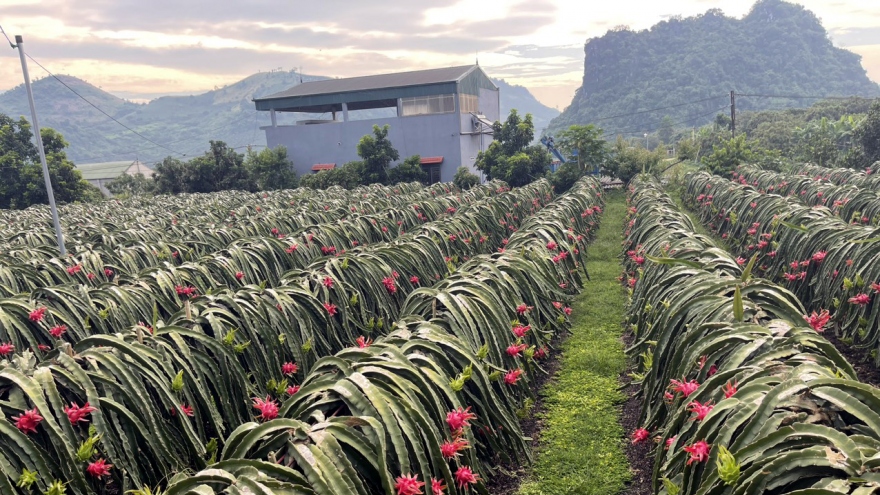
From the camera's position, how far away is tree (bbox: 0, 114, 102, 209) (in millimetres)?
26438

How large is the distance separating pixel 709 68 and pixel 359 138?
7467 cm

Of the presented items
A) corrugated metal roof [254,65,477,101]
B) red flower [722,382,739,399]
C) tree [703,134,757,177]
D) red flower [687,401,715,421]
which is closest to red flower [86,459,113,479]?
red flower [687,401,715,421]

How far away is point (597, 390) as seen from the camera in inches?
221

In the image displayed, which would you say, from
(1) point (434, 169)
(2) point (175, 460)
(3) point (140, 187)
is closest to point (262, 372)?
(2) point (175, 460)

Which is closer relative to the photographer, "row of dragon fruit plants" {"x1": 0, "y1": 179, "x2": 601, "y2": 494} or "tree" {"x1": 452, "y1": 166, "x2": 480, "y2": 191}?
"row of dragon fruit plants" {"x1": 0, "y1": 179, "x2": 601, "y2": 494}

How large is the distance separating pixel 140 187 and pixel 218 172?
751cm

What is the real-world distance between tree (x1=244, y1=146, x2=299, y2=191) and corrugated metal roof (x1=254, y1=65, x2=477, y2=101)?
4654 millimetres

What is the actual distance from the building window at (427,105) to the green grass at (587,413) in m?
25.0

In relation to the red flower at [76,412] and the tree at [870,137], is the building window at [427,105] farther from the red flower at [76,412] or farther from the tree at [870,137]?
the red flower at [76,412]

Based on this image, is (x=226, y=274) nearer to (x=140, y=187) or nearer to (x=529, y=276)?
(x=529, y=276)

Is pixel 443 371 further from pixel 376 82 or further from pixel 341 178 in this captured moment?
pixel 376 82

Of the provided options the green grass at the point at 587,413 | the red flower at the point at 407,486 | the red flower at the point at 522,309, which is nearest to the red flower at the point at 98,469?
the red flower at the point at 407,486

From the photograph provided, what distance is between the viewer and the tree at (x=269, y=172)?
31.5m

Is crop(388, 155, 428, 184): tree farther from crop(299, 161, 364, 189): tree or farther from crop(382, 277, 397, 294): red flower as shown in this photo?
crop(382, 277, 397, 294): red flower
